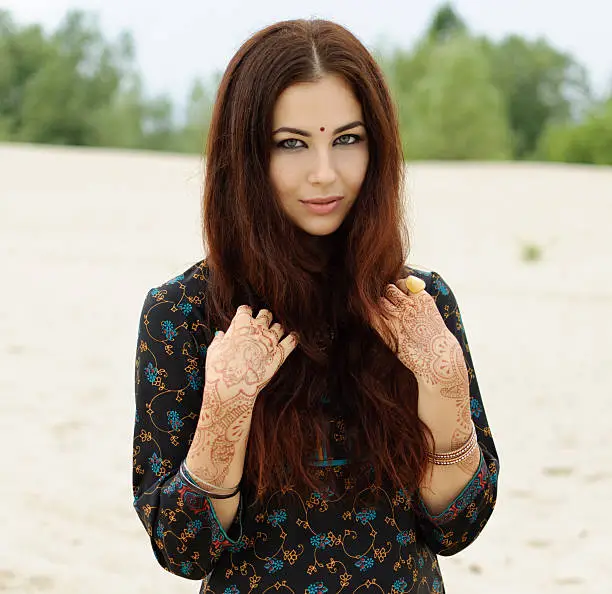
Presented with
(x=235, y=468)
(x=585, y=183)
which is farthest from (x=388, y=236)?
(x=585, y=183)

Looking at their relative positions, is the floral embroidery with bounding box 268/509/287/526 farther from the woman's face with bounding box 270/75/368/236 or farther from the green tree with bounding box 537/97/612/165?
the green tree with bounding box 537/97/612/165

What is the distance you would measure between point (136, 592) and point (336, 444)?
2.61 meters

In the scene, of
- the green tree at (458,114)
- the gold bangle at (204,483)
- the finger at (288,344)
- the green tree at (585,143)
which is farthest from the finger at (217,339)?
the green tree at (585,143)

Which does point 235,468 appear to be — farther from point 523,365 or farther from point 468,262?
point 468,262

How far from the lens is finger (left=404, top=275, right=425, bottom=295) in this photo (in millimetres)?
1983

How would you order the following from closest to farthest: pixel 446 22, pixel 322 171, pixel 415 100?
pixel 322 171 → pixel 415 100 → pixel 446 22

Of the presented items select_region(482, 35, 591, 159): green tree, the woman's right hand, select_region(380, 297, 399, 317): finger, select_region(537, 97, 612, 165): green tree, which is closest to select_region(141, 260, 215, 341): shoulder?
the woman's right hand

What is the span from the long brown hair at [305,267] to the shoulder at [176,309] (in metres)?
0.04

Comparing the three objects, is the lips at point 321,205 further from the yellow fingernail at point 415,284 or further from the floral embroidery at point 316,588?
the floral embroidery at point 316,588

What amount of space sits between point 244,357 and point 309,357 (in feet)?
0.59

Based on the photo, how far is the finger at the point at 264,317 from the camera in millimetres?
1890

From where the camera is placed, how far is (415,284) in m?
1.99

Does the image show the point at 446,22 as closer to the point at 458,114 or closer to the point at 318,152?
the point at 458,114

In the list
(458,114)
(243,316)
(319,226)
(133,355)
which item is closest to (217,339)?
(243,316)
